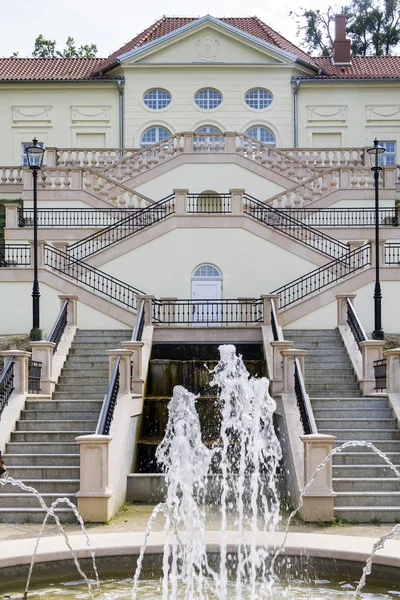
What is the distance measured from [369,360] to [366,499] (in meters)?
5.01

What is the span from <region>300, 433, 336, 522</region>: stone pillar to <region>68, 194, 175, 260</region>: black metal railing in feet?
47.0

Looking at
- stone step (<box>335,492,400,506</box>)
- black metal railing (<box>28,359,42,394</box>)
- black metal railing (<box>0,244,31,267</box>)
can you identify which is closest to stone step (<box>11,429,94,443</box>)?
black metal railing (<box>28,359,42,394</box>)

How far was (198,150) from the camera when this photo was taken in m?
35.2

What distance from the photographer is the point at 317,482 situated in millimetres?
14977

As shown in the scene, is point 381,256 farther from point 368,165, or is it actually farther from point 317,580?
point 317,580

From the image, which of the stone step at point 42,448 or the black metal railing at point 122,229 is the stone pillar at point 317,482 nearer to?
the stone step at point 42,448

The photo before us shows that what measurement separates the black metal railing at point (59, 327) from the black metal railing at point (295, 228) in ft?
25.0

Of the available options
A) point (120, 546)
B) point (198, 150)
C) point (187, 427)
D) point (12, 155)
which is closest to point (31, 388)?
point (187, 427)

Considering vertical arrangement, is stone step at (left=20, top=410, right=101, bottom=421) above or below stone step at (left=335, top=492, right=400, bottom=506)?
above

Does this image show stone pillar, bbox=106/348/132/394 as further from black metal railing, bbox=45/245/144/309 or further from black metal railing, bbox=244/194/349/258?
black metal railing, bbox=244/194/349/258

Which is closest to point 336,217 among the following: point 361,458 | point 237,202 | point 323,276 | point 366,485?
point 237,202

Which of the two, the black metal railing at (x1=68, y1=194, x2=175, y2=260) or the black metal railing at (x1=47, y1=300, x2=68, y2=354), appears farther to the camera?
the black metal railing at (x1=68, y1=194, x2=175, y2=260)

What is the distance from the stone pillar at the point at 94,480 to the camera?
14781 millimetres

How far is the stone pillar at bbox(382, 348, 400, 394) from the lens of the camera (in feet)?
61.0
